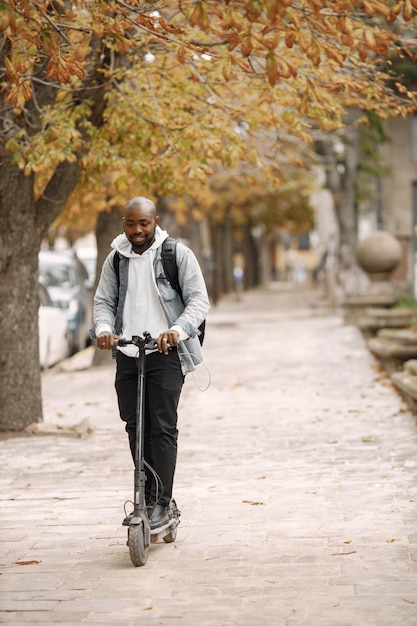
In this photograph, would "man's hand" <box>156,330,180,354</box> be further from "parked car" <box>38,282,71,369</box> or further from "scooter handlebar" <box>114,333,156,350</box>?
"parked car" <box>38,282,71,369</box>

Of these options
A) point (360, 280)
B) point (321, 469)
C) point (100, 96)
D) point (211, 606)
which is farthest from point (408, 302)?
point (211, 606)

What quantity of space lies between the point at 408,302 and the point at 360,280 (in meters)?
9.76

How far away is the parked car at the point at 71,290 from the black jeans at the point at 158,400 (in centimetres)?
1435

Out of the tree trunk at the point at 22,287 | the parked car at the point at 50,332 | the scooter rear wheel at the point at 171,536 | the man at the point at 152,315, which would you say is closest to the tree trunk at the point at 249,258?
the parked car at the point at 50,332

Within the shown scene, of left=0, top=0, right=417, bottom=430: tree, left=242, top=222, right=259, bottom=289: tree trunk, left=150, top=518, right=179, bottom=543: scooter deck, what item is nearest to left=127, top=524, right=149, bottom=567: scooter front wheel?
left=150, top=518, right=179, bottom=543: scooter deck

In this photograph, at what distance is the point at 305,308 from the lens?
119ft

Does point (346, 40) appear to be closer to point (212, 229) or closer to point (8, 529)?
point (8, 529)

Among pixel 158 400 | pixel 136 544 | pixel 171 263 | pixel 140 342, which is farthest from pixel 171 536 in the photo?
pixel 171 263

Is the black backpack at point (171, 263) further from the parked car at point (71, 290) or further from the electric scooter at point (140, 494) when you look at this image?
the parked car at point (71, 290)

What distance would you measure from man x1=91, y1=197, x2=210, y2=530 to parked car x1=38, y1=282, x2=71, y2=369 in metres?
11.6

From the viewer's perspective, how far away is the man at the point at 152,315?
6.38 m

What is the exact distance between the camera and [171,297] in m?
6.43

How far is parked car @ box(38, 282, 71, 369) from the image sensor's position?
1850 cm

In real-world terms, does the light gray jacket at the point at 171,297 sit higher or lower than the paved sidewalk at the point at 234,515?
higher
